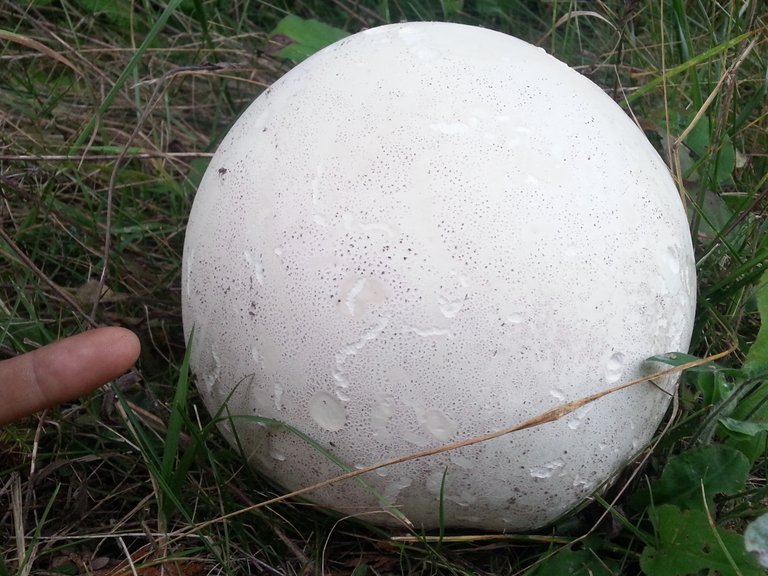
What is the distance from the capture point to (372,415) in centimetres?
121

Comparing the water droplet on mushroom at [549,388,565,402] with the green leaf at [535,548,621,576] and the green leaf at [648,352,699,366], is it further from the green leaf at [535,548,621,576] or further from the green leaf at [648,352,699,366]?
the green leaf at [535,548,621,576]

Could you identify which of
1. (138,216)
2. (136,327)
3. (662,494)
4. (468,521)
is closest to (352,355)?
(468,521)

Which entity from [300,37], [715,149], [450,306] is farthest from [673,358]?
[300,37]

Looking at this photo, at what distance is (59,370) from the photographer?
1259mm

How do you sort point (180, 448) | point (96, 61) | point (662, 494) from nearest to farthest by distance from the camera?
point (662, 494), point (180, 448), point (96, 61)

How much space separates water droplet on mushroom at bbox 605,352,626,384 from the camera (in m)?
1.24

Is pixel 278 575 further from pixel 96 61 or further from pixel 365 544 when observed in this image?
pixel 96 61

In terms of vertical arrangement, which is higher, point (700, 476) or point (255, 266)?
point (255, 266)

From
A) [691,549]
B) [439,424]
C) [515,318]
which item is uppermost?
[515,318]

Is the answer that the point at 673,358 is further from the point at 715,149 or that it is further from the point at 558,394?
the point at 715,149

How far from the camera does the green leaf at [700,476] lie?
4.45 feet

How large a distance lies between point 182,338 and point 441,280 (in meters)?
0.94

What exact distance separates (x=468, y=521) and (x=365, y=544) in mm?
268

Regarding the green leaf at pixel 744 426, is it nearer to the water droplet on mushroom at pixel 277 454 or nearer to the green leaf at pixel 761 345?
the green leaf at pixel 761 345
